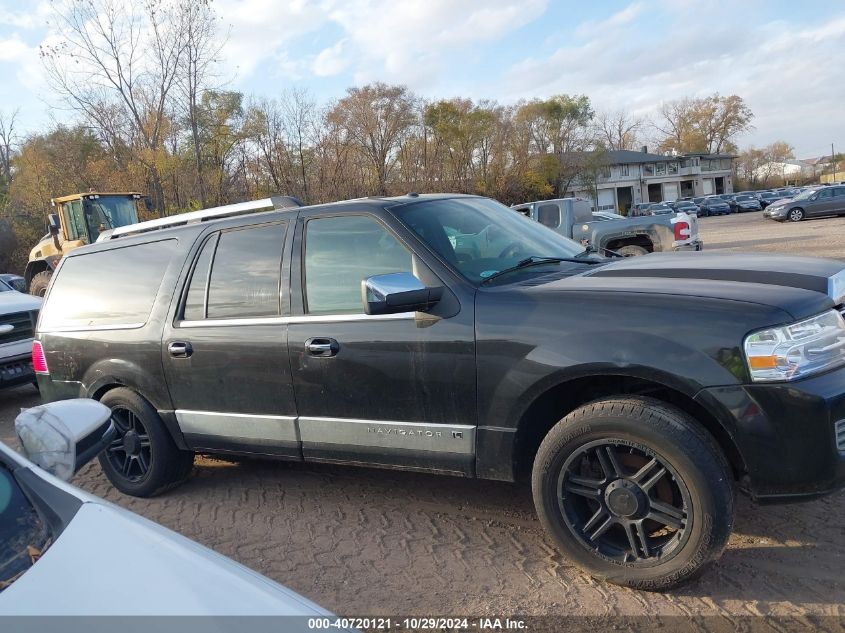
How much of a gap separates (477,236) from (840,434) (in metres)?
2.05

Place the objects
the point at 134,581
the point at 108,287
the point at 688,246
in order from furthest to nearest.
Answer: the point at 688,246 → the point at 108,287 → the point at 134,581

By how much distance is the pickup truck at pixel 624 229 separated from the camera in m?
12.5

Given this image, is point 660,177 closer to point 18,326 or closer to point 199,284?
point 18,326

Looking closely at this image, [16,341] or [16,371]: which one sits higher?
[16,341]

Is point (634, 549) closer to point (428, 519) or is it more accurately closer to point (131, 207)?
point (428, 519)

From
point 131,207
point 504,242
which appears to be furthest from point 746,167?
point 504,242

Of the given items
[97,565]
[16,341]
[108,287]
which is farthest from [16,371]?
[97,565]

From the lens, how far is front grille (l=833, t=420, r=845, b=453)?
266 cm

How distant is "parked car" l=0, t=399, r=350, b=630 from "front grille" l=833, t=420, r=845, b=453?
222 centimetres

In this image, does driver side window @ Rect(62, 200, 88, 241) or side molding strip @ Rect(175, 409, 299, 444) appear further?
driver side window @ Rect(62, 200, 88, 241)

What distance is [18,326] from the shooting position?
318 inches

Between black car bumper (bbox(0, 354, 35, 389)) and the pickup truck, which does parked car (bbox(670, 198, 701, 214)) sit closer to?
the pickup truck

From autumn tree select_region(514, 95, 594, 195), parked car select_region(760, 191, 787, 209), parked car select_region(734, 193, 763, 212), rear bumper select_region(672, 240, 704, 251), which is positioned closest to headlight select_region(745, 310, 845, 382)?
rear bumper select_region(672, 240, 704, 251)

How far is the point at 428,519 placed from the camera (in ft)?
12.8
